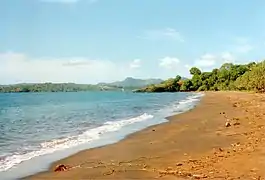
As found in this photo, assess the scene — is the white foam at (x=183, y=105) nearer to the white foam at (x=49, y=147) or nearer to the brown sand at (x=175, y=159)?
the white foam at (x=49, y=147)

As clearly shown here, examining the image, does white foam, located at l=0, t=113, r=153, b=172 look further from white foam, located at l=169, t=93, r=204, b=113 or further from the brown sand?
white foam, located at l=169, t=93, r=204, b=113

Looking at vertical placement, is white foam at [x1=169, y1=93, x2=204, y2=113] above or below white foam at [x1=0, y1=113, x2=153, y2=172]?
above

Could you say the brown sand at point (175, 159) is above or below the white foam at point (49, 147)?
above

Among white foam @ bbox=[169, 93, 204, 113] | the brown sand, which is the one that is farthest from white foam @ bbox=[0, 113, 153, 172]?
white foam @ bbox=[169, 93, 204, 113]

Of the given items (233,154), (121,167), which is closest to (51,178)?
(121,167)

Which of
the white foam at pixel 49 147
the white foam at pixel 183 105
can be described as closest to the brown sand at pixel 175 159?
the white foam at pixel 49 147

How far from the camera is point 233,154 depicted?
44.3 feet

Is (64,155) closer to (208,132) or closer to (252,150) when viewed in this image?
(252,150)

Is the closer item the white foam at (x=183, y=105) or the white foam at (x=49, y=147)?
the white foam at (x=49, y=147)

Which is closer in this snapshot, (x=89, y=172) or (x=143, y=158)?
(x=89, y=172)

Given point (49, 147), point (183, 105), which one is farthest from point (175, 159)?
point (183, 105)

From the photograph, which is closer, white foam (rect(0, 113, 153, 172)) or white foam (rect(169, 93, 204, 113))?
white foam (rect(0, 113, 153, 172))

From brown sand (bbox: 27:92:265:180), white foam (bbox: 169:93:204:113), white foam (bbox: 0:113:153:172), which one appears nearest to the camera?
brown sand (bbox: 27:92:265:180)

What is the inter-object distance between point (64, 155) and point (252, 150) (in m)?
7.19
